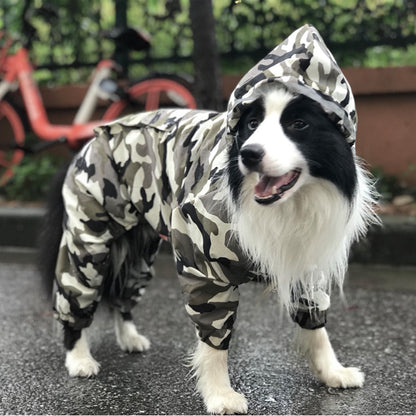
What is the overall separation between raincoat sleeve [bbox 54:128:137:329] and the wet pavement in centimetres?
27

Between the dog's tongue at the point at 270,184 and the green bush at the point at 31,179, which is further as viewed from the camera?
the green bush at the point at 31,179

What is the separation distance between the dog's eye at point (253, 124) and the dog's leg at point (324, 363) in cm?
89

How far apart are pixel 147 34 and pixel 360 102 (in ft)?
5.51

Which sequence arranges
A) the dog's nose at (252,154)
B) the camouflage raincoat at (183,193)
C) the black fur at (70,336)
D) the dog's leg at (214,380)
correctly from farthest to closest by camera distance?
the black fur at (70,336) → the dog's leg at (214,380) → the camouflage raincoat at (183,193) → the dog's nose at (252,154)

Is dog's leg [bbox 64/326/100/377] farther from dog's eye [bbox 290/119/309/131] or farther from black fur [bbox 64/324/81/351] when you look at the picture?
dog's eye [bbox 290/119/309/131]

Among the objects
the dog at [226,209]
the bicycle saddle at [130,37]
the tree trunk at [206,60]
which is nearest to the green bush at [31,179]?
the bicycle saddle at [130,37]

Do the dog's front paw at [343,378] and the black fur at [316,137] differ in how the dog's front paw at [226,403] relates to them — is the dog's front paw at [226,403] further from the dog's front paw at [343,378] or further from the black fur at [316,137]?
the black fur at [316,137]

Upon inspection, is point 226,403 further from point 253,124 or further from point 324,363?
point 253,124

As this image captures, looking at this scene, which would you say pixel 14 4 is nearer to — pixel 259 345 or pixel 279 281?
pixel 259 345

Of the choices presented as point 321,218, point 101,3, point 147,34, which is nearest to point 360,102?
point 147,34

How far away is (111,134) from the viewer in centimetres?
284

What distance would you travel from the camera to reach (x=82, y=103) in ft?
19.3

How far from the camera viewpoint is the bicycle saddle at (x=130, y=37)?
535 centimetres

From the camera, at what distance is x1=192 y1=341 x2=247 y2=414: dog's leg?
2.43 metres
